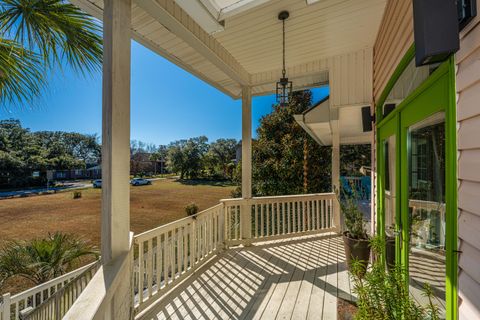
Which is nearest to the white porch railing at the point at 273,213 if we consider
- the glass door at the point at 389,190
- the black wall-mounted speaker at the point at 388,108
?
the glass door at the point at 389,190

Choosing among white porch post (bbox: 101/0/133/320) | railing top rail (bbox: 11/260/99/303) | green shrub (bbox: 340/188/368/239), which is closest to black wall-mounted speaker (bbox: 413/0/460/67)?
white porch post (bbox: 101/0/133/320)

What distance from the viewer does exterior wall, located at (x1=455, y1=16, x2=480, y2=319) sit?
0.89 metres

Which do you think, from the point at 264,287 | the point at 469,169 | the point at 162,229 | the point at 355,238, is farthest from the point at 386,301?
the point at 162,229

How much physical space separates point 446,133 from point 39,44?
3.01 m

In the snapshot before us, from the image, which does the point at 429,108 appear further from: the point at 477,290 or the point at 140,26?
the point at 140,26

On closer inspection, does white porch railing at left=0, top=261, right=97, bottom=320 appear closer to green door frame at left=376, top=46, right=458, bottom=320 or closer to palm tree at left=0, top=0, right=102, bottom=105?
palm tree at left=0, top=0, right=102, bottom=105

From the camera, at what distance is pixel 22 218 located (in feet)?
25.6

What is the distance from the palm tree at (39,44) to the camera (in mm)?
1744

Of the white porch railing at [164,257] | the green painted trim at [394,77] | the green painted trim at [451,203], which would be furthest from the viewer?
the green painted trim at [394,77]

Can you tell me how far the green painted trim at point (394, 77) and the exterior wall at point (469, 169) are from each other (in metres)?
0.78

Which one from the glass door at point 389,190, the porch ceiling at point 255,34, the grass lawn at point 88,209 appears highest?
the porch ceiling at point 255,34

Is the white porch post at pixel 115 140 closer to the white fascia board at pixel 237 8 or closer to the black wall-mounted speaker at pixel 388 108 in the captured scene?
the white fascia board at pixel 237 8

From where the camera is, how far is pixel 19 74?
192 cm

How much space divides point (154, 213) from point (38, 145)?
9.23 m
